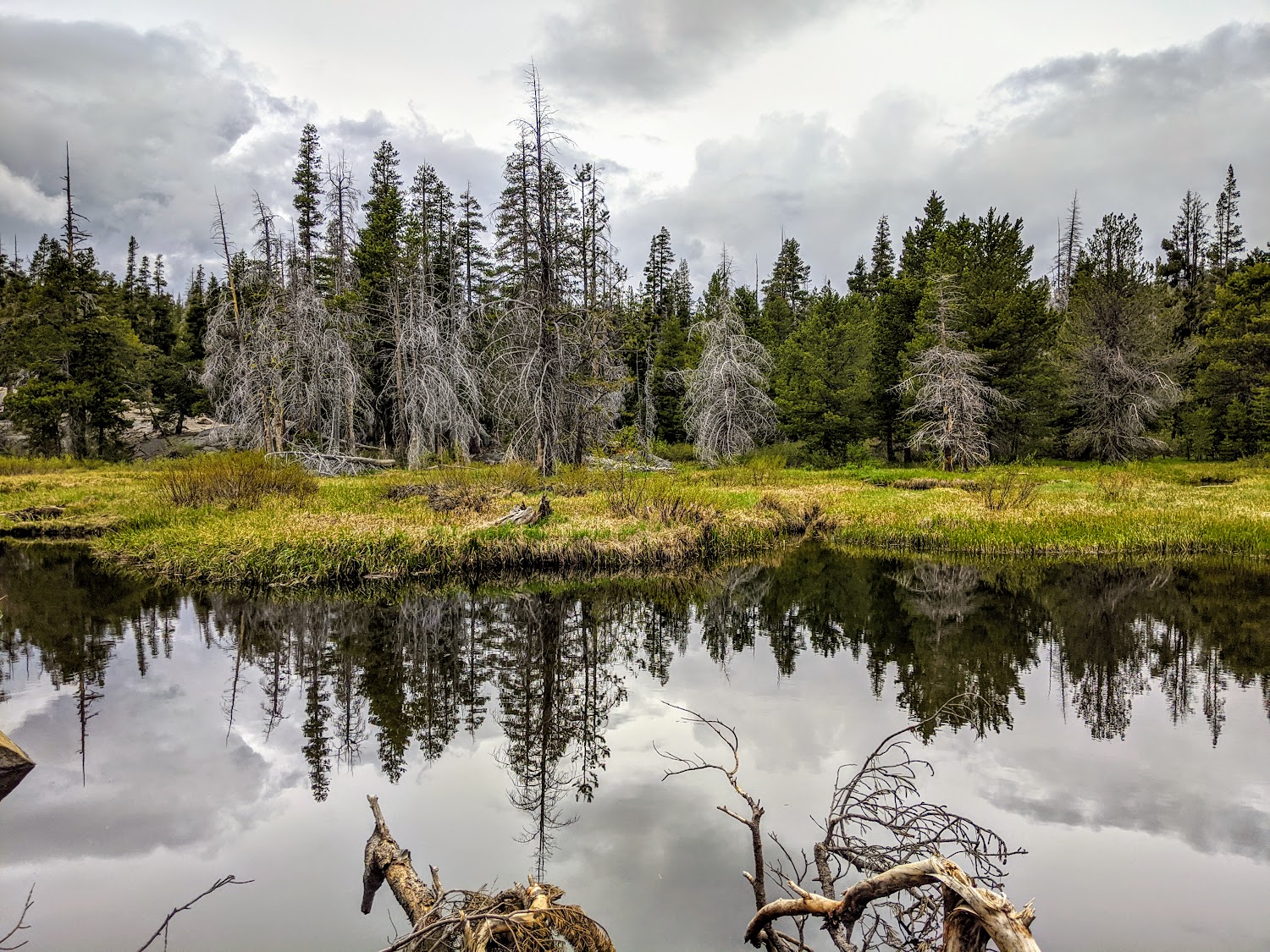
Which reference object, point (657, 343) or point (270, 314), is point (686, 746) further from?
point (657, 343)

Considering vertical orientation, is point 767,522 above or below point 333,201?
below

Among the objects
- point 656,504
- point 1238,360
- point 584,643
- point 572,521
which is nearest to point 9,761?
point 584,643

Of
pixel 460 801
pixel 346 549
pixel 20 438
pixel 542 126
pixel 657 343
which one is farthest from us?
pixel 657 343

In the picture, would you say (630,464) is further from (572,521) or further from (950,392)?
(950,392)

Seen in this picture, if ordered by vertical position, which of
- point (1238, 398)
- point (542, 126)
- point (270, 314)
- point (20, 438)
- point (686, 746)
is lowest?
point (686, 746)

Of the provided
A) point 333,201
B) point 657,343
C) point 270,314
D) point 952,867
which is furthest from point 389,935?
point 657,343

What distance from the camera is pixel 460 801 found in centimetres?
616

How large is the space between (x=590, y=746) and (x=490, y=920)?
4.35 meters

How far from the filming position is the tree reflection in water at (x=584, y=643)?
7793 mm

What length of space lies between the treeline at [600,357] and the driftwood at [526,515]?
8854 mm

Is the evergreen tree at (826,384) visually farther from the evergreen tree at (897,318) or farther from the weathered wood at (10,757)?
the weathered wood at (10,757)

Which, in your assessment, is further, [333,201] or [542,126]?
[333,201]

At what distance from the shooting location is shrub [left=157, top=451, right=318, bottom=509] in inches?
733

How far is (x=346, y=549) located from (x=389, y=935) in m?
11.2
